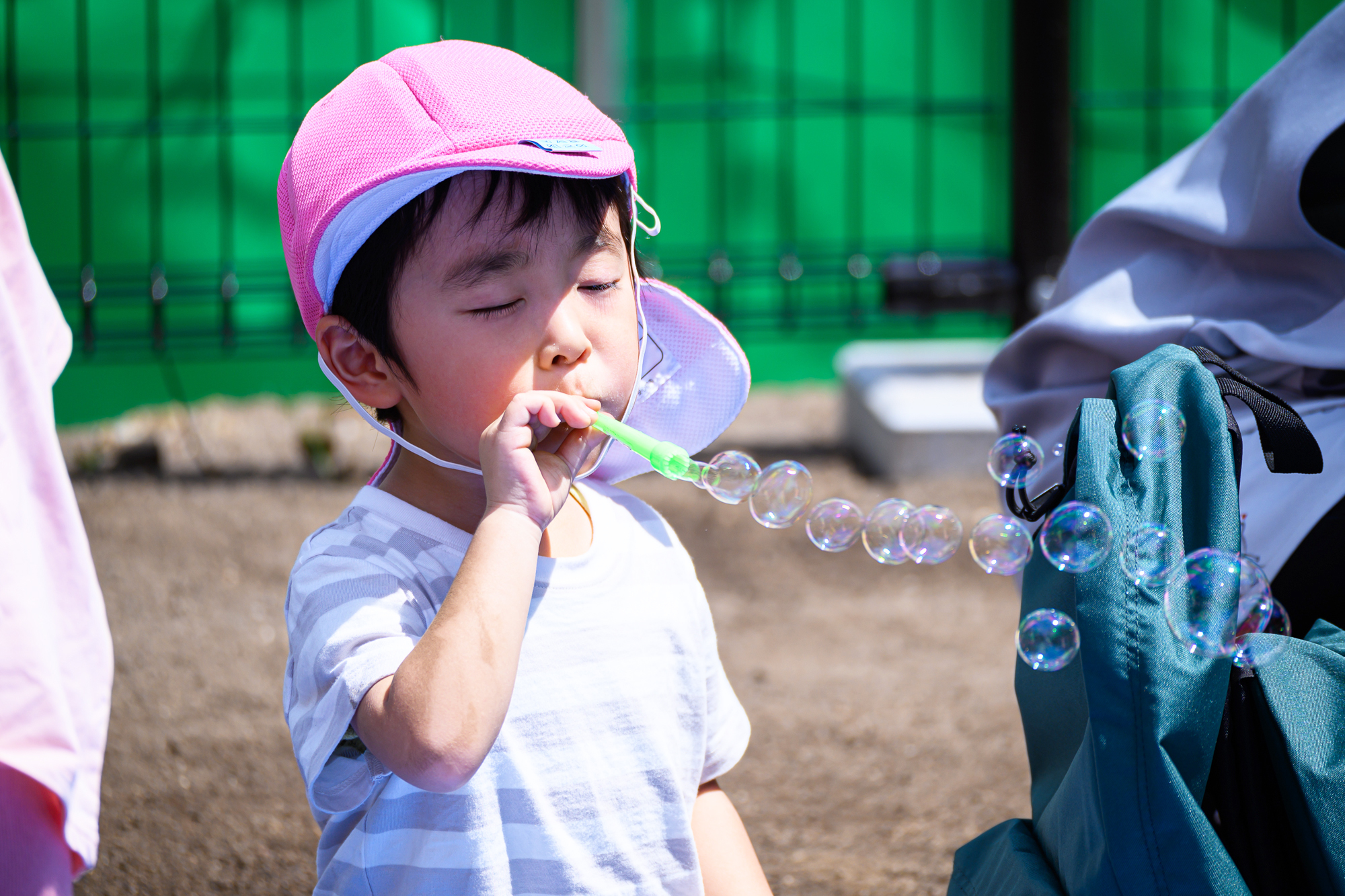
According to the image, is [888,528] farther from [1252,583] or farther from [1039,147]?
[1039,147]

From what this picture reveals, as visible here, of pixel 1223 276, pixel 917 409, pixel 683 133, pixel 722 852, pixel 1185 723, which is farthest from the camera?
pixel 683 133

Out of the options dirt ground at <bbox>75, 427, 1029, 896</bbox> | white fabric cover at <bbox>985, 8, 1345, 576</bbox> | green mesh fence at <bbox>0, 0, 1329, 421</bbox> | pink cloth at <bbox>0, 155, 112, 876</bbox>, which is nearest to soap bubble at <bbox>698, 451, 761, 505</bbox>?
white fabric cover at <bbox>985, 8, 1345, 576</bbox>

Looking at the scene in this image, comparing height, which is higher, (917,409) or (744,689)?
(917,409)

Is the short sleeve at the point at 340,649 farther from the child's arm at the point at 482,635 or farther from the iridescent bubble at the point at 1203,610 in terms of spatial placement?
the iridescent bubble at the point at 1203,610

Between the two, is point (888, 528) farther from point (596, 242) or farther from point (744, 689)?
point (744, 689)

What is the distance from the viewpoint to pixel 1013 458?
1.45 meters

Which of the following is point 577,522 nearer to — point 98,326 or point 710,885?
point 710,885

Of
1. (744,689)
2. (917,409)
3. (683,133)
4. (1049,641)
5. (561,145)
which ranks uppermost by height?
(561,145)

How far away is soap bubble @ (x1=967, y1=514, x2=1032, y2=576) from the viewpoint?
1384 millimetres

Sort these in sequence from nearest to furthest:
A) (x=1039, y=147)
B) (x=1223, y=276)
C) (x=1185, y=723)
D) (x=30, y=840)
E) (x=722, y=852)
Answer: (x=1185, y=723)
(x=30, y=840)
(x=722, y=852)
(x=1223, y=276)
(x=1039, y=147)

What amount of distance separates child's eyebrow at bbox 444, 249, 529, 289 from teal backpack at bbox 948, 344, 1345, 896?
0.54 m

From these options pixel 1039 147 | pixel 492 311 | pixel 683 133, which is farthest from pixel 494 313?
pixel 683 133

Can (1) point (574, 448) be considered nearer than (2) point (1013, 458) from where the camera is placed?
Yes

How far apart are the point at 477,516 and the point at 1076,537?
0.57 m
